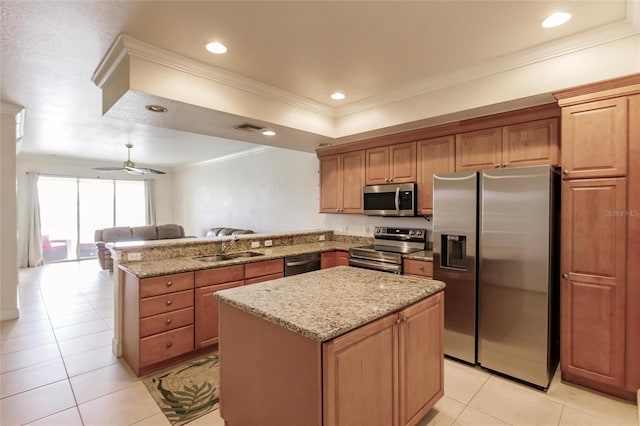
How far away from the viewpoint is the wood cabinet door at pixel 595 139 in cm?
223

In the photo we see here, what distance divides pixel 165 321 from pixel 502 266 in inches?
114

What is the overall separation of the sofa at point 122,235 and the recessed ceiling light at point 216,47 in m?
5.55

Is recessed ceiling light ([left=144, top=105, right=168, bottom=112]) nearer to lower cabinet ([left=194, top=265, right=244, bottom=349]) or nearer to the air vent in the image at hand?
the air vent

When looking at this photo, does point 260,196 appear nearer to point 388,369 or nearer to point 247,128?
point 247,128

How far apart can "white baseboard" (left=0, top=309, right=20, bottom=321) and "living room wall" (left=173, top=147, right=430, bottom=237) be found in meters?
3.86

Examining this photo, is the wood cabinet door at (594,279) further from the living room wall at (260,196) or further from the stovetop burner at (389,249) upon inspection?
the living room wall at (260,196)

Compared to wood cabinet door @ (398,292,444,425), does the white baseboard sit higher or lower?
lower

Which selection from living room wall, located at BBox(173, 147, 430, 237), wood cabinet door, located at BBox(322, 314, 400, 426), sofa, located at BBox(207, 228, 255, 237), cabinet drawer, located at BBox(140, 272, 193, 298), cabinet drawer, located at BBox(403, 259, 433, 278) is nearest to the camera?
wood cabinet door, located at BBox(322, 314, 400, 426)

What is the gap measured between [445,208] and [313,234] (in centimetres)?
222

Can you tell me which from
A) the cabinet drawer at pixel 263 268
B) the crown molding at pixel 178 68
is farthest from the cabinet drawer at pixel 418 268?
the crown molding at pixel 178 68

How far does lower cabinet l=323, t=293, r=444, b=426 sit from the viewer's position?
1.38 m

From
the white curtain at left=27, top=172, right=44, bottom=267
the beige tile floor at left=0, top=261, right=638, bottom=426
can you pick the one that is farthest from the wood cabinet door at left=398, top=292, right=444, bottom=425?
the white curtain at left=27, top=172, right=44, bottom=267

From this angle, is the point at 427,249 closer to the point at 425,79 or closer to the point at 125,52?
the point at 425,79

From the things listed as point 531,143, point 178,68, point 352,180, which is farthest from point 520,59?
point 178,68
